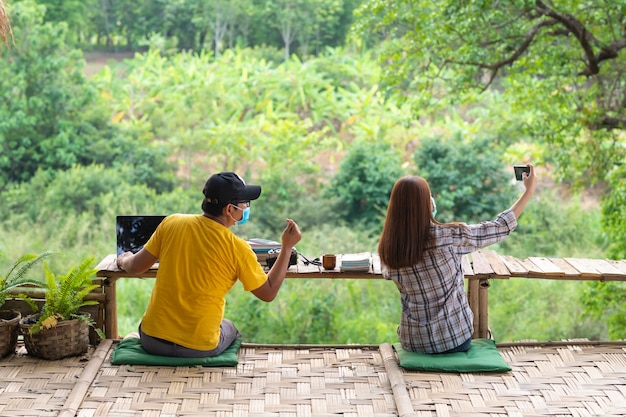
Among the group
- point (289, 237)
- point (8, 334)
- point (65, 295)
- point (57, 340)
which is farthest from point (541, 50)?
point (8, 334)

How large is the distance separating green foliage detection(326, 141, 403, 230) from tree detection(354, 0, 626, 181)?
4102 millimetres

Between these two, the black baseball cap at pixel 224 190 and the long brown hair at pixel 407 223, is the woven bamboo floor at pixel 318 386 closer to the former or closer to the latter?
the long brown hair at pixel 407 223

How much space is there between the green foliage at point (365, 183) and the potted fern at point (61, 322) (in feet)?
25.6

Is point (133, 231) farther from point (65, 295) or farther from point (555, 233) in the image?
point (555, 233)

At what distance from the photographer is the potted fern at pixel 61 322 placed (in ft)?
13.1

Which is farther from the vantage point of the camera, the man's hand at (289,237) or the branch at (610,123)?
the branch at (610,123)

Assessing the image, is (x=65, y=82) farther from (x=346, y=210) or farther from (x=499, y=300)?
(x=499, y=300)

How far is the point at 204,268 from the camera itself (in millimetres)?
3777

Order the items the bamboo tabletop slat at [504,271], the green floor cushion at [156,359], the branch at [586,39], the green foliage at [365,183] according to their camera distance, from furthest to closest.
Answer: the green foliage at [365,183] < the branch at [586,39] < the bamboo tabletop slat at [504,271] < the green floor cushion at [156,359]

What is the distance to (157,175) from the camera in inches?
494

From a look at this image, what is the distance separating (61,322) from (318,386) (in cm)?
131

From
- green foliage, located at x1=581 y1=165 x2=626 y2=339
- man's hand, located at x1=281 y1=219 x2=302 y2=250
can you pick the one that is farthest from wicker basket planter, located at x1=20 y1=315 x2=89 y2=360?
green foliage, located at x1=581 y1=165 x2=626 y2=339

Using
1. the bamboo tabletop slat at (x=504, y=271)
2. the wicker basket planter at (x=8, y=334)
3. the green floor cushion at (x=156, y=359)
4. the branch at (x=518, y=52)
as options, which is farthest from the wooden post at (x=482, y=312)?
the branch at (x=518, y=52)

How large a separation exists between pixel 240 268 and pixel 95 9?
12.9 m
